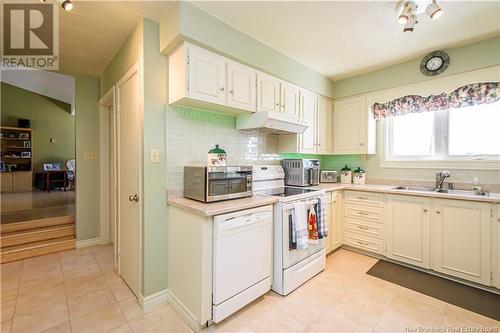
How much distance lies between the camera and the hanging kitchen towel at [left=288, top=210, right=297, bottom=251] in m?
2.07

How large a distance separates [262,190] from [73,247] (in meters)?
2.86

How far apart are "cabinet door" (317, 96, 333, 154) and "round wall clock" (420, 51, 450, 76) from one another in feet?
3.95

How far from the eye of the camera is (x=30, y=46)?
232 cm

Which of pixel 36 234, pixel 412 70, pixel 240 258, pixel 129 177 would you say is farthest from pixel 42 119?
pixel 412 70

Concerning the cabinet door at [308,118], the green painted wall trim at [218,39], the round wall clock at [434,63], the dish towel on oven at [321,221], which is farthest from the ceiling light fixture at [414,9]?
the dish towel on oven at [321,221]

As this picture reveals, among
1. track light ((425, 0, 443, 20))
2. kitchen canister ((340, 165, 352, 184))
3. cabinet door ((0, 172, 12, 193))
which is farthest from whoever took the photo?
cabinet door ((0, 172, 12, 193))

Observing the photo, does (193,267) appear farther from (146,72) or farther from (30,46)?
(30,46)

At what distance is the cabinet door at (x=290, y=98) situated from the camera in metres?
2.72

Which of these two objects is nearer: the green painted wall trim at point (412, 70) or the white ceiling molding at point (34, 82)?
the green painted wall trim at point (412, 70)

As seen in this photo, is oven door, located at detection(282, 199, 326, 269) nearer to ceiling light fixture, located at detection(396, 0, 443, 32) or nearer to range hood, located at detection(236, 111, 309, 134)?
range hood, located at detection(236, 111, 309, 134)

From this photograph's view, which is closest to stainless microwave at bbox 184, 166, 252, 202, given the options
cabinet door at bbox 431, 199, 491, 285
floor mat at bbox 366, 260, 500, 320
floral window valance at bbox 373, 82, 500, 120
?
floor mat at bbox 366, 260, 500, 320

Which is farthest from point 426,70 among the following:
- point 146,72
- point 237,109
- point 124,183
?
point 124,183

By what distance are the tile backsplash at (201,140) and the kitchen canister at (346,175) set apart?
1426 mm

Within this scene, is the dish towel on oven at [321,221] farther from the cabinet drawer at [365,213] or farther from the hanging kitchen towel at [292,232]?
the cabinet drawer at [365,213]
